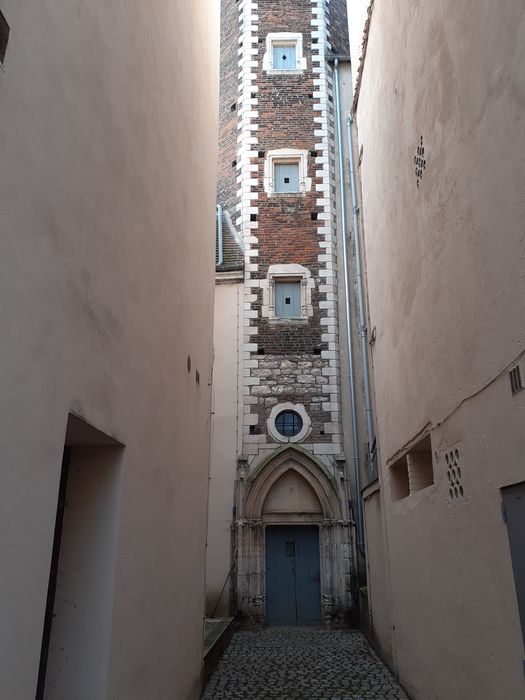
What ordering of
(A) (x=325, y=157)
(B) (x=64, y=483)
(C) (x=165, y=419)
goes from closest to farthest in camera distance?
1. (B) (x=64, y=483)
2. (C) (x=165, y=419)
3. (A) (x=325, y=157)

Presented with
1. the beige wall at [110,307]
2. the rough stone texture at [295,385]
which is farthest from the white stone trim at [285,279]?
the beige wall at [110,307]

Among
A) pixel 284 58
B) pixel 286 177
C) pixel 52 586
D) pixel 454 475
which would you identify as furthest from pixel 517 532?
pixel 284 58

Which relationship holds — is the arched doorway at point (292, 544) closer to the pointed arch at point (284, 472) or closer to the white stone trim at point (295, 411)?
the pointed arch at point (284, 472)

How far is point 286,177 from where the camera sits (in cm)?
1223

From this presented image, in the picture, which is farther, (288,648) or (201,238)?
(288,648)

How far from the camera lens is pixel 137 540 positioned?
301cm

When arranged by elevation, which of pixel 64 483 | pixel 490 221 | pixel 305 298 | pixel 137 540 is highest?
pixel 305 298

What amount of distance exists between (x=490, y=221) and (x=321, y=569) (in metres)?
8.04

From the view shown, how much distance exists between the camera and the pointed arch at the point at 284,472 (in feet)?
32.6

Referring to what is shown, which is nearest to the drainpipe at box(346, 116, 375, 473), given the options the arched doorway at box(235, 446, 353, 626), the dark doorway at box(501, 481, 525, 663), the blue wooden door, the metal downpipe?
the arched doorway at box(235, 446, 353, 626)

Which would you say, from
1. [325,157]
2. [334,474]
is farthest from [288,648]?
[325,157]

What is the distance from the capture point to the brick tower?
9.79 metres

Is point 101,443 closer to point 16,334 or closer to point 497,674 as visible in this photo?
point 16,334

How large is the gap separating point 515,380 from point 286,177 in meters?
10.3
